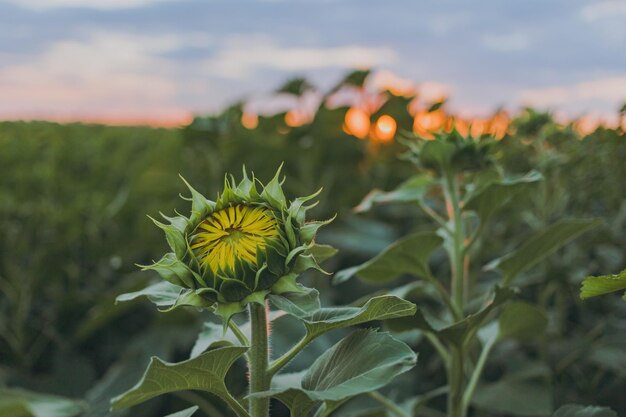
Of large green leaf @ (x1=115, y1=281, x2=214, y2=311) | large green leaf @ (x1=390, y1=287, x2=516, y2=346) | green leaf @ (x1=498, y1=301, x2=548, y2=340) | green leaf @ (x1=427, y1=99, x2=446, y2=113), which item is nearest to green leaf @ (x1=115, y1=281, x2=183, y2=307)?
large green leaf @ (x1=115, y1=281, x2=214, y2=311)

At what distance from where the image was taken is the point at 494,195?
1.14m

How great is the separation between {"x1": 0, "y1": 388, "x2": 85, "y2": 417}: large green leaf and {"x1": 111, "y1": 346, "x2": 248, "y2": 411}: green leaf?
186 millimetres

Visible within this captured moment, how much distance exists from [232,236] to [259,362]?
6.0 inches

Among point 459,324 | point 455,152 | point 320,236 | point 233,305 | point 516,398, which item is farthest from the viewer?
point 320,236

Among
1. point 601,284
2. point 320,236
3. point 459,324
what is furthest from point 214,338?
point 320,236

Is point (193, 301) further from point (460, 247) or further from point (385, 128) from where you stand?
point (385, 128)

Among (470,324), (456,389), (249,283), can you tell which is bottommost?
(456,389)

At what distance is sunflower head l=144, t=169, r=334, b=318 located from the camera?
727 millimetres

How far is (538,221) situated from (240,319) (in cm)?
76

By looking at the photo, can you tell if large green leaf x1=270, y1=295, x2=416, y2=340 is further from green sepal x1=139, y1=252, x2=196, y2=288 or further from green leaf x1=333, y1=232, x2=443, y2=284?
green leaf x1=333, y1=232, x2=443, y2=284

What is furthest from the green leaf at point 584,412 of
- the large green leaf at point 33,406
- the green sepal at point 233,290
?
the large green leaf at point 33,406

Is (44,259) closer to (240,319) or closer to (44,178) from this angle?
(44,178)

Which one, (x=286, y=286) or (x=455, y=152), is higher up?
(x=455, y=152)

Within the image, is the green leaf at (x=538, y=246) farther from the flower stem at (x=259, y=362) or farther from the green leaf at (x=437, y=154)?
the flower stem at (x=259, y=362)
